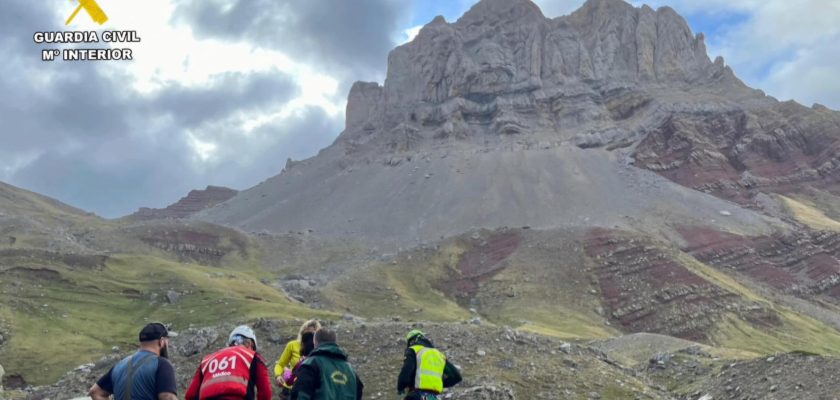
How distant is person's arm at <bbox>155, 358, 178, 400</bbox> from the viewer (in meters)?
9.95

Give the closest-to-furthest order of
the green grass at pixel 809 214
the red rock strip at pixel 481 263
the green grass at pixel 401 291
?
the green grass at pixel 401 291 < the red rock strip at pixel 481 263 < the green grass at pixel 809 214

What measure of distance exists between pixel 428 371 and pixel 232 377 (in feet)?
16.0

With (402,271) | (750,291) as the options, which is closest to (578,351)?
(402,271)

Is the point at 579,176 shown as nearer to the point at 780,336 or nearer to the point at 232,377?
the point at 780,336

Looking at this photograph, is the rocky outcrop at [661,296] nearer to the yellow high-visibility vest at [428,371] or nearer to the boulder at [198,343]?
the boulder at [198,343]

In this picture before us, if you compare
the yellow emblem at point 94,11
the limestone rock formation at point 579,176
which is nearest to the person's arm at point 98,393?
→ the yellow emblem at point 94,11

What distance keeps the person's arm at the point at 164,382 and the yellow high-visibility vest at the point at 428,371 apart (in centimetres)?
528

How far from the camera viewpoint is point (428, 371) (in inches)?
543

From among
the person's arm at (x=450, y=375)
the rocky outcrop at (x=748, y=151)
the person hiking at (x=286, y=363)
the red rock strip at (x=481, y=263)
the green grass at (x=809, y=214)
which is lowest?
the person's arm at (x=450, y=375)

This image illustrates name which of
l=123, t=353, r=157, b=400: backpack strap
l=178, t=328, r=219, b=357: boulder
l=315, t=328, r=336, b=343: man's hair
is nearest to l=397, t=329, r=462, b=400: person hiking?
l=315, t=328, r=336, b=343: man's hair

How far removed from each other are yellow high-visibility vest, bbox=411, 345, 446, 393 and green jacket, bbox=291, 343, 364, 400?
3.05 m

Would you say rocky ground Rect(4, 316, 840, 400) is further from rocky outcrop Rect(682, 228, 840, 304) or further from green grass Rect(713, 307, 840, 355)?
rocky outcrop Rect(682, 228, 840, 304)

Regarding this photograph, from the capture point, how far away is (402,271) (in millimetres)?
108438

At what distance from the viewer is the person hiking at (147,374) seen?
32.7 feet
